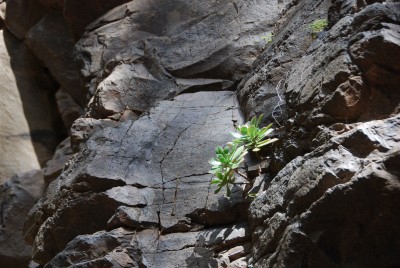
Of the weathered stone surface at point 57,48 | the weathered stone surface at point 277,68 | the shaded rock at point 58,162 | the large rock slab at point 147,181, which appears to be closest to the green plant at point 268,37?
the weathered stone surface at point 277,68

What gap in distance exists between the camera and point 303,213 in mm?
3709

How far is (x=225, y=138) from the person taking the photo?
222 inches

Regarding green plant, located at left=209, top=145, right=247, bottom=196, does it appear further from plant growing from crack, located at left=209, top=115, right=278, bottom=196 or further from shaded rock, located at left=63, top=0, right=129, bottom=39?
shaded rock, located at left=63, top=0, right=129, bottom=39

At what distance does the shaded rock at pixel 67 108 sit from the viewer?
9703 millimetres

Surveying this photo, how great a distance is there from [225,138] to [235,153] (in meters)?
0.90

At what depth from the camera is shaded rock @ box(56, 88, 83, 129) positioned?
9.70 m

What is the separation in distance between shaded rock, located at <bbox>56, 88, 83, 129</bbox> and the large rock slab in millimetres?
3577

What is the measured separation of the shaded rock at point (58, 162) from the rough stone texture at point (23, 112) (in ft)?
2.33

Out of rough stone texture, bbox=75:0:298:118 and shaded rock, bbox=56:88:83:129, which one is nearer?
rough stone texture, bbox=75:0:298:118

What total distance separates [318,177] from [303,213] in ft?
0.81

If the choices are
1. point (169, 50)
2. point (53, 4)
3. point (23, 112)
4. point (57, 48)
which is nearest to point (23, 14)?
point (53, 4)

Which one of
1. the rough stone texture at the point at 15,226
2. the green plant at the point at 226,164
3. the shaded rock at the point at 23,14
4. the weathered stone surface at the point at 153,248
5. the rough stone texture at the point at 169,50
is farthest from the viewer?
the shaded rock at the point at 23,14

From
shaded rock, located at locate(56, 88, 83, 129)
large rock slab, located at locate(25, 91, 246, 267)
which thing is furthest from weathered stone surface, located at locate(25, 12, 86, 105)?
large rock slab, located at locate(25, 91, 246, 267)

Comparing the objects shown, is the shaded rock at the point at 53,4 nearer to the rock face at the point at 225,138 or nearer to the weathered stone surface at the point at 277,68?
the rock face at the point at 225,138
